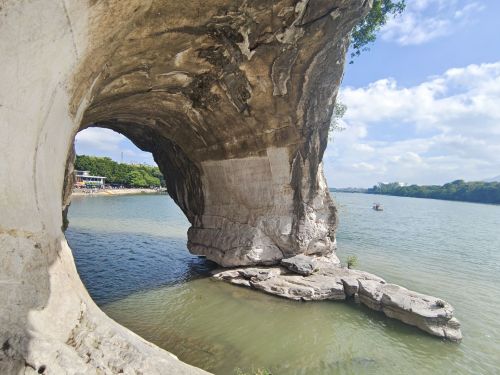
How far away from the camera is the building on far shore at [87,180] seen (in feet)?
198

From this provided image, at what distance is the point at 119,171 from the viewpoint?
7100 cm

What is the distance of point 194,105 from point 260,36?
3.54m

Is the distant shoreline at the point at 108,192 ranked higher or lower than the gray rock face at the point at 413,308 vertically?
higher

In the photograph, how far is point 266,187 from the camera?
12.2 meters

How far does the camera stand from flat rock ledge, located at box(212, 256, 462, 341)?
8.15 metres

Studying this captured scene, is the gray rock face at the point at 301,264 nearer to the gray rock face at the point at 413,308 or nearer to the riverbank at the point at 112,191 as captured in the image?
the gray rock face at the point at 413,308

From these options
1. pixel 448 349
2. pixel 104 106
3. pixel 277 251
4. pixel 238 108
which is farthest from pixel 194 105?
pixel 448 349

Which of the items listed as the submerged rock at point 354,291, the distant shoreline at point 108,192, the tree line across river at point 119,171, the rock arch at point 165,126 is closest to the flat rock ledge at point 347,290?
the submerged rock at point 354,291

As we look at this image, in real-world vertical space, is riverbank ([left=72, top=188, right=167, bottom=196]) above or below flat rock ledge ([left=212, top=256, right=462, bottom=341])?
above

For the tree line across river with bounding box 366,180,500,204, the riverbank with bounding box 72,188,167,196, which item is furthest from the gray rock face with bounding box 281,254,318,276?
the tree line across river with bounding box 366,180,500,204

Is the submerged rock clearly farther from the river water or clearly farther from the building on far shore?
the building on far shore

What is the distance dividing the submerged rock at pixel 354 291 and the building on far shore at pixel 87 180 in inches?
2292

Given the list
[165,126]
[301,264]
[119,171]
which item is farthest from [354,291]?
[119,171]

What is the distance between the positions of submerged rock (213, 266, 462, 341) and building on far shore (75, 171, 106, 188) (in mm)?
58206
